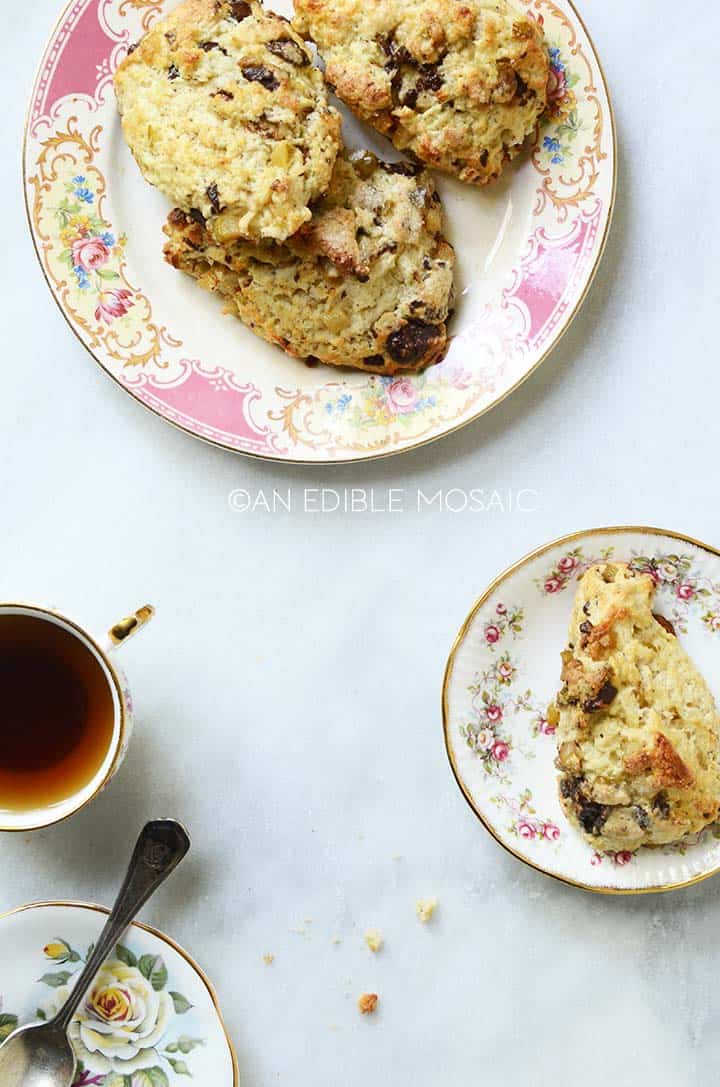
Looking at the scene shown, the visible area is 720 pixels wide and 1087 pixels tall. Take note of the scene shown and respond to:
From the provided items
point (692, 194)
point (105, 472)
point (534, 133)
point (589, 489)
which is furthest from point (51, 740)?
point (692, 194)

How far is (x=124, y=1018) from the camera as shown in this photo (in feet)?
6.08

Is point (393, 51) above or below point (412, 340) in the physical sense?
above

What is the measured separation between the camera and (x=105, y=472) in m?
2.01

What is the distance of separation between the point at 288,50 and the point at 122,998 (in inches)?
66.5

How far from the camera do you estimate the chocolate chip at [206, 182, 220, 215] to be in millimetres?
1707

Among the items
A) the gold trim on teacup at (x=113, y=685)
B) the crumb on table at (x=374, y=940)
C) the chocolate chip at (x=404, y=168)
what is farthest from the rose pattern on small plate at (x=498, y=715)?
the chocolate chip at (x=404, y=168)

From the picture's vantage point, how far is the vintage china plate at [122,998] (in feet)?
6.01

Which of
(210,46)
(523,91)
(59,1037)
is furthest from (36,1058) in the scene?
(523,91)

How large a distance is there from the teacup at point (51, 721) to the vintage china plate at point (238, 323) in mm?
455

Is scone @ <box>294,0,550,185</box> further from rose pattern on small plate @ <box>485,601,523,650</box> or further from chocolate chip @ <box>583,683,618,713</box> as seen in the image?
chocolate chip @ <box>583,683,618,713</box>

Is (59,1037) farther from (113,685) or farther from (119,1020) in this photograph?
(113,685)

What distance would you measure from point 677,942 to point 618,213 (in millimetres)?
1399

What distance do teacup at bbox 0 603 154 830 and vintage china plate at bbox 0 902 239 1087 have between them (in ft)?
0.65

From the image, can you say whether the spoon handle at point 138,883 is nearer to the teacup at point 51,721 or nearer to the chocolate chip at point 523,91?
the teacup at point 51,721
